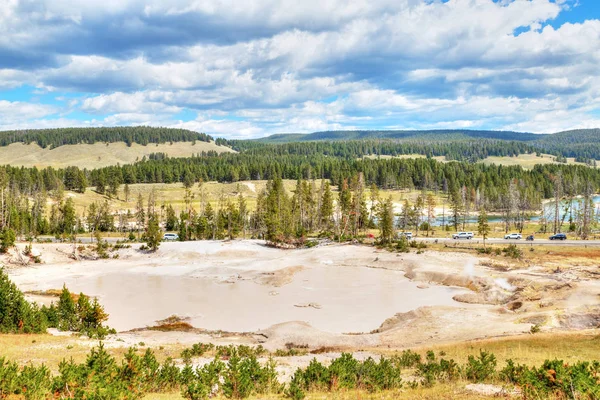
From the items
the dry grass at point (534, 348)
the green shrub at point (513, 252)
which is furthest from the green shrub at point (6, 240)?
the green shrub at point (513, 252)

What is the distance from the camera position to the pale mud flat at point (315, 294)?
40.7 metres

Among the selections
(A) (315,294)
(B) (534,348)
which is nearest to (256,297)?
(A) (315,294)

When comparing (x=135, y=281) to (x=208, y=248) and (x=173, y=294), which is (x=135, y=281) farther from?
(x=208, y=248)

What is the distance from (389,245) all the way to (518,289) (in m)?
33.8

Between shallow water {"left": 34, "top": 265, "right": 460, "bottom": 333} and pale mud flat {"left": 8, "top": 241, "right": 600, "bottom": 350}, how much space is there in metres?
0.15

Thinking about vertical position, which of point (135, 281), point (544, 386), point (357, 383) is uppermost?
point (544, 386)

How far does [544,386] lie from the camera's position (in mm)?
16859

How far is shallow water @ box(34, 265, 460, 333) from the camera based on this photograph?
48.4 meters

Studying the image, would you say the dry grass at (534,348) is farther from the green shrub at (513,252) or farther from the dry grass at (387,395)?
the green shrub at (513,252)

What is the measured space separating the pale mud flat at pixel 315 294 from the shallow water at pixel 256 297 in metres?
0.15

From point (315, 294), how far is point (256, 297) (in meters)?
8.34

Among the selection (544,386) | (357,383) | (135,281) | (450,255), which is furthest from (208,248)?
(544,386)

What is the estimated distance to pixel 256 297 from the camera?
59.2 meters

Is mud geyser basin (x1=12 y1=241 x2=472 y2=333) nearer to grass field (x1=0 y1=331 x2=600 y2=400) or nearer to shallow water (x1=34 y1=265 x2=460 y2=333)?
shallow water (x1=34 y1=265 x2=460 y2=333)
